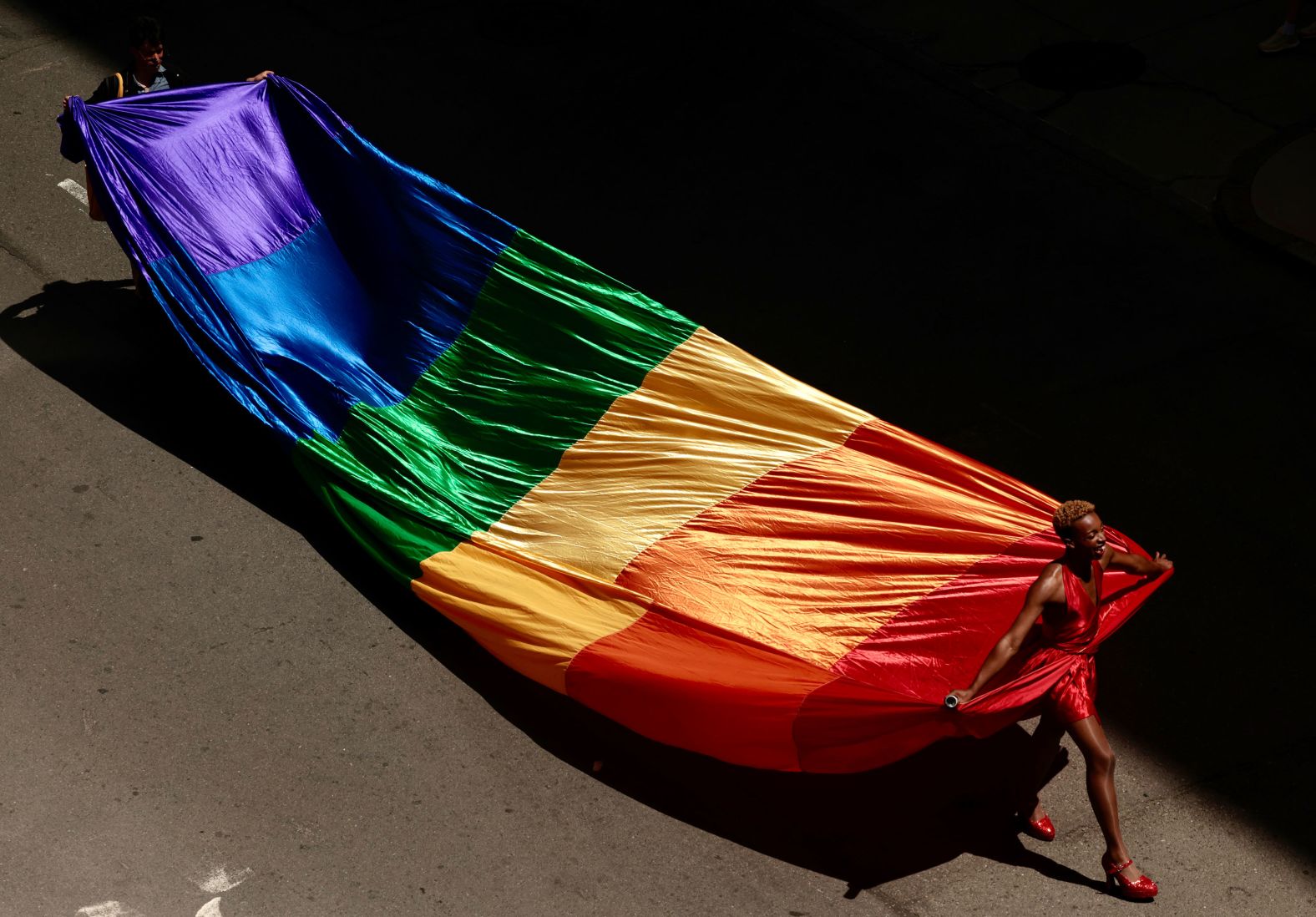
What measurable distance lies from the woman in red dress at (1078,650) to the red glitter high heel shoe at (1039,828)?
0.86 feet

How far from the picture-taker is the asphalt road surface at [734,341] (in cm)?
600

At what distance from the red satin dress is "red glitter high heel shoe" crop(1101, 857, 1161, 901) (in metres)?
0.58

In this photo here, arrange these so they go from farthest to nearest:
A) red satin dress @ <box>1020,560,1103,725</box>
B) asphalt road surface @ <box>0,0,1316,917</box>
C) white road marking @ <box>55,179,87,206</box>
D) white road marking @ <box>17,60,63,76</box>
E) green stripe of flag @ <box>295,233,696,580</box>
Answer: white road marking @ <box>17,60,63,76</box>, white road marking @ <box>55,179,87,206</box>, green stripe of flag @ <box>295,233,696,580</box>, asphalt road surface @ <box>0,0,1316,917</box>, red satin dress @ <box>1020,560,1103,725</box>

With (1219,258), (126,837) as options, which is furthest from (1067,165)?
(126,837)

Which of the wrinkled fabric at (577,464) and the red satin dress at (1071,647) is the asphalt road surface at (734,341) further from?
the red satin dress at (1071,647)

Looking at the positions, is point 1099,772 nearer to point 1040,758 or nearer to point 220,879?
point 1040,758

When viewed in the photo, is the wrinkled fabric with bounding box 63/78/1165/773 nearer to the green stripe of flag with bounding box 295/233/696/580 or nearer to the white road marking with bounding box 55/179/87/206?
the green stripe of flag with bounding box 295/233/696/580

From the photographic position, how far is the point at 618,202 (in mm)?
10445

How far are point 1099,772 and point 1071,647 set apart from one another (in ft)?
1.52

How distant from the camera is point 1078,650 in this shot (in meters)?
5.80

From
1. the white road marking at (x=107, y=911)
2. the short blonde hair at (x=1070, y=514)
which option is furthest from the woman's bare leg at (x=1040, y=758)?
the white road marking at (x=107, y=911)

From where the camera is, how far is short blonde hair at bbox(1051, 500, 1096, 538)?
5.69 meters

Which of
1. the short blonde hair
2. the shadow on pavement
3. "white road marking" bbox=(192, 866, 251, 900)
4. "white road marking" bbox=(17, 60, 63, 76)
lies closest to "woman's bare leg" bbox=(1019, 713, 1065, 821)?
the shadow on pavement

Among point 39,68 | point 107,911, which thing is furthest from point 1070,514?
point 39,68
